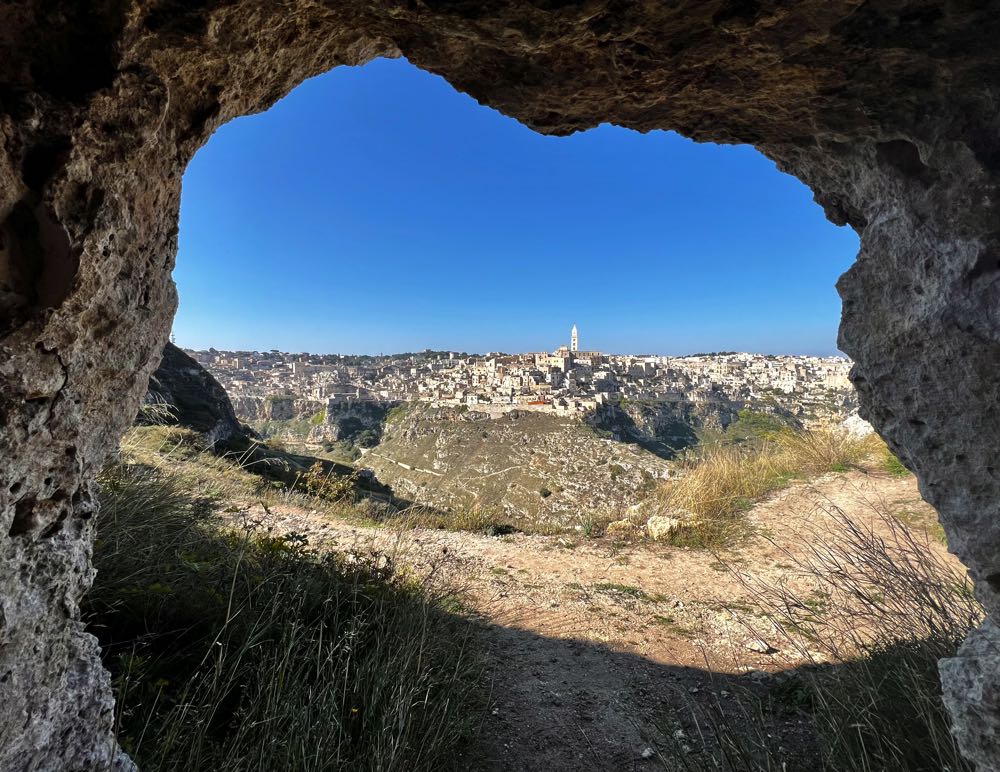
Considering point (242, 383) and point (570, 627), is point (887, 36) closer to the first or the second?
point (570, 627)

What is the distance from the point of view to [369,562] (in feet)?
13.0

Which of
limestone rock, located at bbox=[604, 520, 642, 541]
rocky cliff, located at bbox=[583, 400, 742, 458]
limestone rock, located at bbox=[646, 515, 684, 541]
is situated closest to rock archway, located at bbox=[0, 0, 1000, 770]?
limestone rock, located at bbox=[646, 515, 684, 541]

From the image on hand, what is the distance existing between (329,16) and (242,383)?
4981cm

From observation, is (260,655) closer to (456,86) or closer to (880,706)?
(456,86)

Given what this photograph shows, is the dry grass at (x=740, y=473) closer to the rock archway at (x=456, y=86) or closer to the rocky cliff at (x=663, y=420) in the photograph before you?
the rock archway at (x=456, y=86)

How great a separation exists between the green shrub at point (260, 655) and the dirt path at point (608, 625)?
17.7 inches

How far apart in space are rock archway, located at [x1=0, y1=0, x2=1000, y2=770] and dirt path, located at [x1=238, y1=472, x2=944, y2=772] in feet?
5.99

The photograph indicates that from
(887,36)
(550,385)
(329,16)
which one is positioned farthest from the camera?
(550,385)

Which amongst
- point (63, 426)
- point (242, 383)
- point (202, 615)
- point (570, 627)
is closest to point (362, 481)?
point (570, 627)

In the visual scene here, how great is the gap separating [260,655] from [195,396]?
17189mm

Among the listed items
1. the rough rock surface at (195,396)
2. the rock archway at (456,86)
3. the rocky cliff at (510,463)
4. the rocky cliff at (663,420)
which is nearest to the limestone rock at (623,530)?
the rocky cliff at (510,463)

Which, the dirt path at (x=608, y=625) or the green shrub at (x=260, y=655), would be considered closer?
the green shrub at (x=260, y=655)

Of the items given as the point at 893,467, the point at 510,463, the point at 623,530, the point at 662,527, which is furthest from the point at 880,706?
the point at 510,463

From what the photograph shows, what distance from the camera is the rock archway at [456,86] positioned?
4.03 feet
